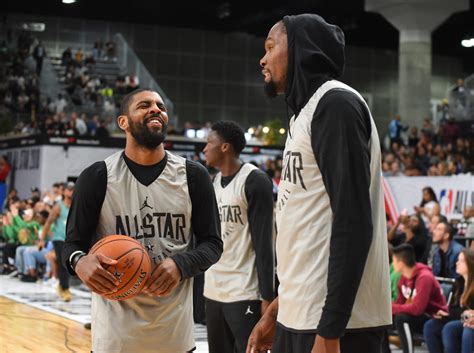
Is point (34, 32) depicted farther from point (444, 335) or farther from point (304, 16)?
point (304, 16)

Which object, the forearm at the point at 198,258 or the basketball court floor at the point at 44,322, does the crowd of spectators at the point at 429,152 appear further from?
the forearm at the point at 198,258

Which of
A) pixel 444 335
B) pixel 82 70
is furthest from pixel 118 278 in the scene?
pixel 82 70

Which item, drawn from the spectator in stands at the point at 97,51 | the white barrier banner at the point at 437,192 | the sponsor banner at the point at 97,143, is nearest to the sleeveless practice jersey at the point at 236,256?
the white barrier banner at the point at 437,192

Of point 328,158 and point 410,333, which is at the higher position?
point 328,158

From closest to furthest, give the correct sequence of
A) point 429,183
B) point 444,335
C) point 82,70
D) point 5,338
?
point 444,335 → point 5,338 → point 429,183 → point 82,70

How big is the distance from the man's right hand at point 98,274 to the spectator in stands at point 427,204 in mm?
9601

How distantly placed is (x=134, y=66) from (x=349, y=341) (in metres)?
28.2

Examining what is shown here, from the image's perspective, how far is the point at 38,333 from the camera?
9.70 m

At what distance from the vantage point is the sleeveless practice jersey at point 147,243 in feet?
11.9

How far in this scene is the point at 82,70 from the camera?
30.9m

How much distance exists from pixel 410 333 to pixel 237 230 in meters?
3.38

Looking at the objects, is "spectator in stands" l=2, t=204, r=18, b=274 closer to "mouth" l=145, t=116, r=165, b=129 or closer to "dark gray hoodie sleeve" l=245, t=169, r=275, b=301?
"dark gray hoodie sleeve" l=245, t=169, r=275, b=301

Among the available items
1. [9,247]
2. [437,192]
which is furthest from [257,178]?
[9,247]

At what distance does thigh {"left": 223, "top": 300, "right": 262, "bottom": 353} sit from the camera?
207 inches
